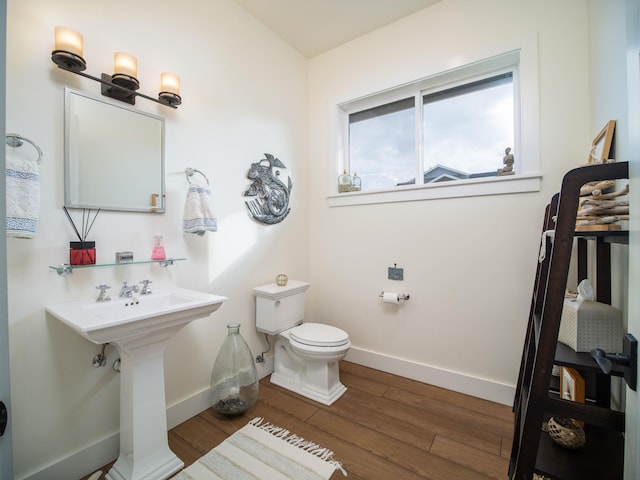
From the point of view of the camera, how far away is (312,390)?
6.63 feet

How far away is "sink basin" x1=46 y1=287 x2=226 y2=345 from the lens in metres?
1.05

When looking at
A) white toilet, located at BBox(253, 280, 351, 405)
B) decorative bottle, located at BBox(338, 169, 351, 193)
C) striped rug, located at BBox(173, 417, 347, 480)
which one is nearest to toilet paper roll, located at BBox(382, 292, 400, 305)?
white toilet, located at BBox(253, 280, 351, 405)

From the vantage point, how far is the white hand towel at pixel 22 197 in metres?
1.05

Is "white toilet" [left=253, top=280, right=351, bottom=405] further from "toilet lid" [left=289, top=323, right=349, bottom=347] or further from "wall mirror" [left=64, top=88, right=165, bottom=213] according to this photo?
"wall mirror" [left=64, top=88, right=165, bottom=213]

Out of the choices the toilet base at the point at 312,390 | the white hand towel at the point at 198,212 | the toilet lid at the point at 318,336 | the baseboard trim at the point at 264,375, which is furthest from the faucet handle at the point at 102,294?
→ the toilet base at the point at 312,390

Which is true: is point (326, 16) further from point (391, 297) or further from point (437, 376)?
point (437, 376)

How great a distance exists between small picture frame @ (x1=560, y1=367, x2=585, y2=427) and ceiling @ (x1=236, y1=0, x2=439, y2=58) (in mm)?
2539

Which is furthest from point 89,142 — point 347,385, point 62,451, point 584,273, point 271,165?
point 584,273

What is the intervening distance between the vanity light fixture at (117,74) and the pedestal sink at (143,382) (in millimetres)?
1070

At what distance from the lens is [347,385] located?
2166 millimetres

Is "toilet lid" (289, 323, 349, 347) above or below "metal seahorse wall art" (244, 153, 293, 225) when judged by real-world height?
below

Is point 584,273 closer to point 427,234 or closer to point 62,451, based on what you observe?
point 427,234

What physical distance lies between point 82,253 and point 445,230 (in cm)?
220

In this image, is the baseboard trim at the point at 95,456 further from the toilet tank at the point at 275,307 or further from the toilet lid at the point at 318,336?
the toilet lid at the point at 318,336
